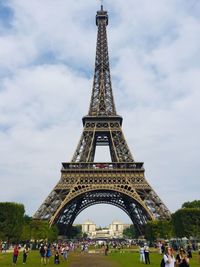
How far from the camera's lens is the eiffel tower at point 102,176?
232 ft

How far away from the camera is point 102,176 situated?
2928 inches

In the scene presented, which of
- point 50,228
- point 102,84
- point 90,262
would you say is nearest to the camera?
point 90,262

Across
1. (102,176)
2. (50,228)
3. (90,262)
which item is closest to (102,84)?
(102,176)

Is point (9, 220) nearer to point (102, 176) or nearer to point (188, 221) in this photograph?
point (102, 176)

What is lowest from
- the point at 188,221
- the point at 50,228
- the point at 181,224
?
Answer: the point at 181,224

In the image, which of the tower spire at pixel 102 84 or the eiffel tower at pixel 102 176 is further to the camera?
the tower spire at pixel 102 84

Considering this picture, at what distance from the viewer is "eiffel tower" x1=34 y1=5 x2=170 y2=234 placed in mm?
70750

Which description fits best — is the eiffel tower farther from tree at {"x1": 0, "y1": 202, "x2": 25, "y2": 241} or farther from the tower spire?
tree at {"x1": 0, "y1": 202, "x2": 25, "y2": 241}

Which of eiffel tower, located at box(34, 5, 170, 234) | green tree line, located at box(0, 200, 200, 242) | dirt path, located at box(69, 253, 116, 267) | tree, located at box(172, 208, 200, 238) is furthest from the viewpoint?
eiffel tower, located at box(34, 5, 170, 234)

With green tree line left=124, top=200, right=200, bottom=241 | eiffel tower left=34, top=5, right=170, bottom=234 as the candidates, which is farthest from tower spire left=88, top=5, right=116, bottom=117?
green tree line left=124, top=200, right=200, bottom=241

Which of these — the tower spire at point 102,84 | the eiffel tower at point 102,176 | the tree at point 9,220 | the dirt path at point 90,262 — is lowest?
the dirt path at point 90,262

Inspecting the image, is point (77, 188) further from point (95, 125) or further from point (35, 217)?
point (95, 125)

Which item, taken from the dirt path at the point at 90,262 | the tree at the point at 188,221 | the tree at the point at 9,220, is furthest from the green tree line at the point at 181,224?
the dirt path at the point at 90,262

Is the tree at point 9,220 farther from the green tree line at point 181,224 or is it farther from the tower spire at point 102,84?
the tower spire at point 102,84
